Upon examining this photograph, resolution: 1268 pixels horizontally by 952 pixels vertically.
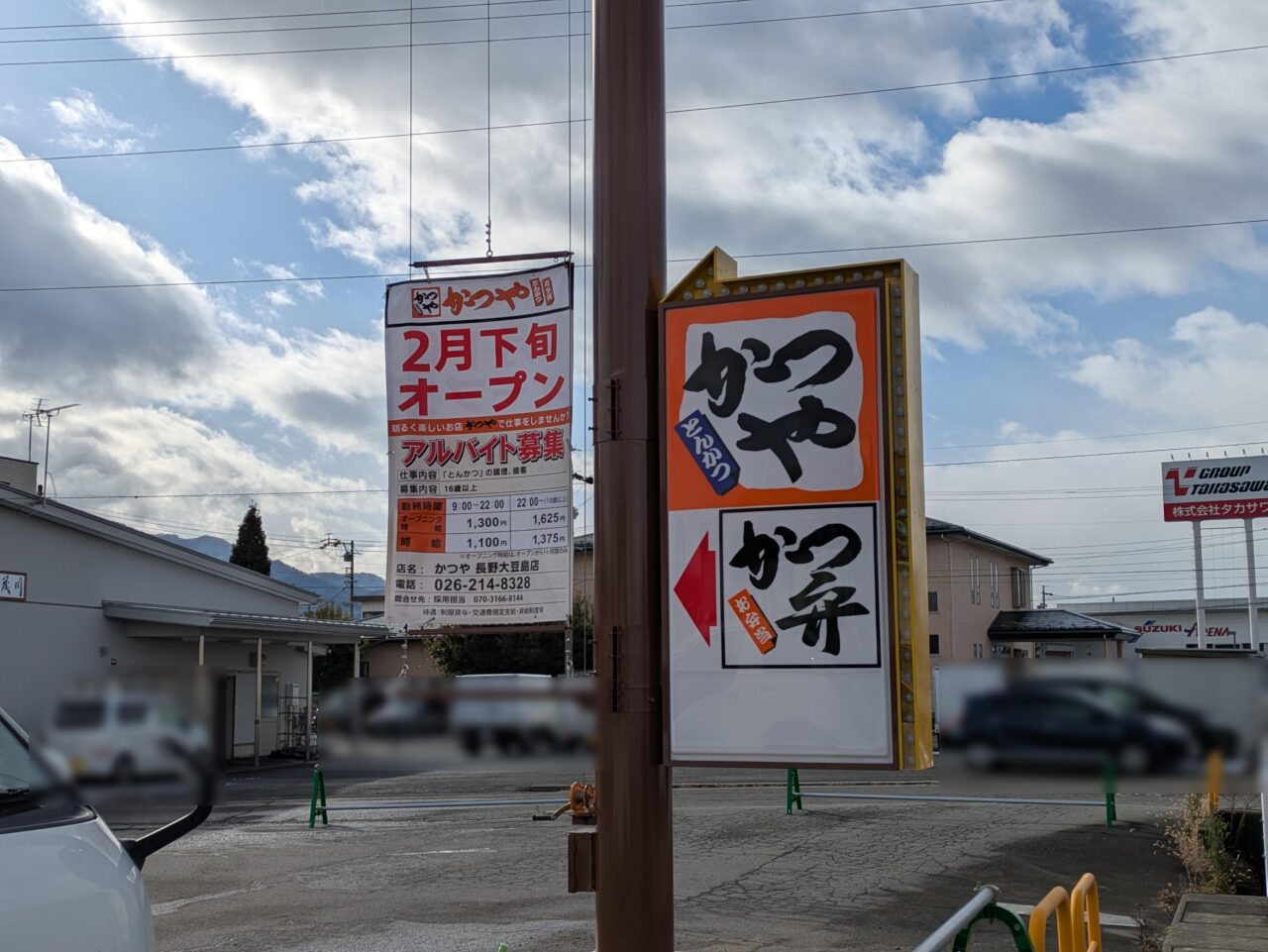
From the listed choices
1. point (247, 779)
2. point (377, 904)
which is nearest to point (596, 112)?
point (377, 904)

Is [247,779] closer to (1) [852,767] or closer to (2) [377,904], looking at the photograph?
(2) [377,904]

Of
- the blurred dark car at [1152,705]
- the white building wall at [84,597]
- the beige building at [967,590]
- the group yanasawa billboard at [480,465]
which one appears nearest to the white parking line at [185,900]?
the group yanasawa billboard at [480,465]

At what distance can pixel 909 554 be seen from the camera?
173 inches

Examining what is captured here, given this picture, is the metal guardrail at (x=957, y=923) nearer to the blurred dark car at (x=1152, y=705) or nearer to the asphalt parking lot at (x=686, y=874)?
the blurred dark car at (x=1152, y=705)

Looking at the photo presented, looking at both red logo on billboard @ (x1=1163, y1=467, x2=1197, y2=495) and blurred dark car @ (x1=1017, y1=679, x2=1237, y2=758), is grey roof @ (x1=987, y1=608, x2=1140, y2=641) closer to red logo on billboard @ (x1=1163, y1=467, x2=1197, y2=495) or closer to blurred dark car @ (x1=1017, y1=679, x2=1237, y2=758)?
red logo on billboard @ (x1=1163, y1=467, x2=1197, y2=495)

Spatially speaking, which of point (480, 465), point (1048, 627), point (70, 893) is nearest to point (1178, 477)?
point (1048, 627)

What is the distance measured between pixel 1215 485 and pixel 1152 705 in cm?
2832

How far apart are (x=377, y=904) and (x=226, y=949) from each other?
1744 mm

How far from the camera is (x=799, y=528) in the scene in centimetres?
456

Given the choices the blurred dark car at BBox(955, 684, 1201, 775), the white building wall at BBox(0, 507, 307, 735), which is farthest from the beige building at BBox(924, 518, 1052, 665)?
the blurred dark car at BBox(955, 684, 1201, 775)

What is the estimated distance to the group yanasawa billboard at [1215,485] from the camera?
1116 inches

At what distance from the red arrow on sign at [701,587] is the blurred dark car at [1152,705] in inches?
50.7

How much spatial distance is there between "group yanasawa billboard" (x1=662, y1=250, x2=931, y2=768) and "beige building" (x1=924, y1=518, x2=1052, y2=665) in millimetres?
40156

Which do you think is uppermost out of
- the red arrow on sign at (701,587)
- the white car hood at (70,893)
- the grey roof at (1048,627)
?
the red arrow on sign at (701,587)
